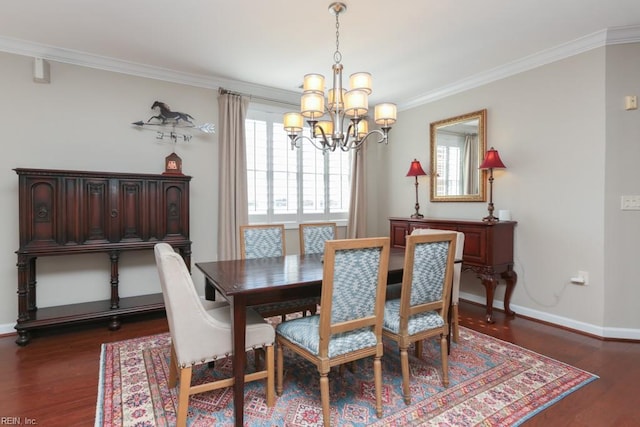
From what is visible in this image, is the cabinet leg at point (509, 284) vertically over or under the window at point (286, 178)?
under

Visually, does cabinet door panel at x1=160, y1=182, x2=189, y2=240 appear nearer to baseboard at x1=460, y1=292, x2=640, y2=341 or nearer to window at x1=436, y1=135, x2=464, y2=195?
window at x1=436, y1=135, x2=464, y2=195

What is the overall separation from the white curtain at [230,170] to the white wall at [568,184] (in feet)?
8.96

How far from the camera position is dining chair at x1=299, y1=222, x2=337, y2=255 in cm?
327

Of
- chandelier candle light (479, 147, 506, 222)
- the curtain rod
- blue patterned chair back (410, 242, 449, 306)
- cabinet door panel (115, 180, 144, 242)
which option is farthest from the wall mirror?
cabinet door panel (115, 180, 144, 242)

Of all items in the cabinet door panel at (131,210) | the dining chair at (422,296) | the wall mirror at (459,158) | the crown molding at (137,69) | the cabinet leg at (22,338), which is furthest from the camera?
the wall mirror at (459,158)

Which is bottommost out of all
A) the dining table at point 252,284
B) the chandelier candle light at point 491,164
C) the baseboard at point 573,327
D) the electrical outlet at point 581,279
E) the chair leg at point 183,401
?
the baseboard at point 573,327

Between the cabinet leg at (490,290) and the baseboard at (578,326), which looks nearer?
the baseboard at (578,326)

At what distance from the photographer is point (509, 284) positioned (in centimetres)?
356

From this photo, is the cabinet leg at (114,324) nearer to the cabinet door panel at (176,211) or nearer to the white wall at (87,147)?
the white wall at (87,147)

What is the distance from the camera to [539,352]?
268 centimetres

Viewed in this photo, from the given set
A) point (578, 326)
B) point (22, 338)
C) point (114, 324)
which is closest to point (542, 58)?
point (578, 326)

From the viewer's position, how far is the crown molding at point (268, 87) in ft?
9.60

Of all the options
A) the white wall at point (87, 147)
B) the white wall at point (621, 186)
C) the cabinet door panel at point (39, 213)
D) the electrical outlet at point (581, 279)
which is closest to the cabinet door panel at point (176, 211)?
the white wall at point (87, 147)

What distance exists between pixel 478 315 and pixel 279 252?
7.36 ft
